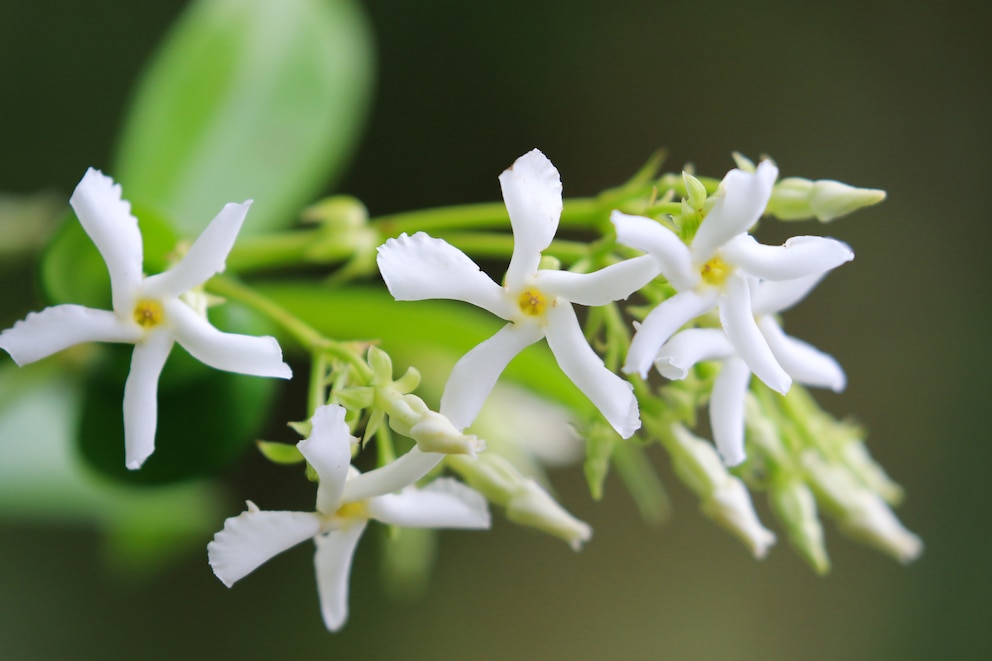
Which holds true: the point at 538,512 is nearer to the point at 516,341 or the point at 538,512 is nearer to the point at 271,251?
the point at 516,341

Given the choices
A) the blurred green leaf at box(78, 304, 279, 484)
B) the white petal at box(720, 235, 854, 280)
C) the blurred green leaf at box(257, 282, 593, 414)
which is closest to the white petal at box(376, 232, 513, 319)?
the white petal at box(720, 235, 854, 280)

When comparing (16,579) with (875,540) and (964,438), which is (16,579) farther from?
(964,438)

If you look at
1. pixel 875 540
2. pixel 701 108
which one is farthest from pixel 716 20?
pixel 875 540

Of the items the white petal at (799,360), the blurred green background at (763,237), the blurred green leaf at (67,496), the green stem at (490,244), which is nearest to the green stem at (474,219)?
the green stem at (490,244)

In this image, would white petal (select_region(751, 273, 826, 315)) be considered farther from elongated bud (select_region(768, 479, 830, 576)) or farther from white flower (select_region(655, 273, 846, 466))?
elongated bud (select_region(768, 479, 830, 576))

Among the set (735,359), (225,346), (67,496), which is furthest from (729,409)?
(67,496)

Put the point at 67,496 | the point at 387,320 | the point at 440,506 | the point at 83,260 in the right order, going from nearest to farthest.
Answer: the point at 440,506
the point at 83,260
the point at 387,320
the point at 67,496

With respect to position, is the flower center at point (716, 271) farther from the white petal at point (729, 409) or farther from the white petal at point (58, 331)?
the white petal at point (58, 331)
